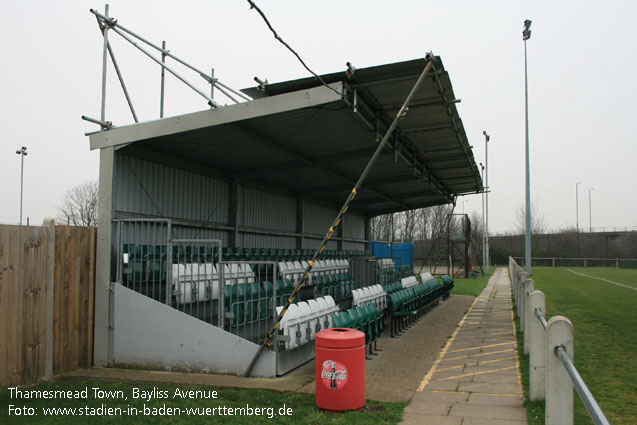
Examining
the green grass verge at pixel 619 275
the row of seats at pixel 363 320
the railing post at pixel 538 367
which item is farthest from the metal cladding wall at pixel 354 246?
the railing post at pixel 538 367

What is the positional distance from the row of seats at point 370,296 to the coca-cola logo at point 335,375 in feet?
16.3

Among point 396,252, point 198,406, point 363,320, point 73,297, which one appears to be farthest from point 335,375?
point 396,252

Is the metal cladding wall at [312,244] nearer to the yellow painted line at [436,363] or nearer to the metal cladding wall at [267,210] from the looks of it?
the metal cladding wall at [267,210]

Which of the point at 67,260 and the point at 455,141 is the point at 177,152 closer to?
the point at 67,260

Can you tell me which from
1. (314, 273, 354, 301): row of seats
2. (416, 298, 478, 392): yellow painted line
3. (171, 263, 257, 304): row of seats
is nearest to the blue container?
(314, 273, 354, 301): row of seats

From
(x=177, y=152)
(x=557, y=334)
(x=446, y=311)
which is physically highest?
(x=177, y=152)

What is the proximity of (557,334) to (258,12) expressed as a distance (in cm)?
446

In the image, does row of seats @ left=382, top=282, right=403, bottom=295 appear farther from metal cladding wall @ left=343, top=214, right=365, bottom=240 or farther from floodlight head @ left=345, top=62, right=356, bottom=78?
metal cladding wall @ left=343, top=214, right=365, bottom=240

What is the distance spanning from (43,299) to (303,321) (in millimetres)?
4190

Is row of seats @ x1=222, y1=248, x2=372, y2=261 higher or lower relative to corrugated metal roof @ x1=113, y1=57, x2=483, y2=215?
lower

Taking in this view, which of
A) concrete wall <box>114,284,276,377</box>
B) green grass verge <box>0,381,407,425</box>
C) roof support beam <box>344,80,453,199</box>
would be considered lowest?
green grass verge <box>0,381,407,425</box>

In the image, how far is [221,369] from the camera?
815 cm

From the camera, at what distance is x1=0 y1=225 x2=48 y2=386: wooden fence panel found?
23.6 ft

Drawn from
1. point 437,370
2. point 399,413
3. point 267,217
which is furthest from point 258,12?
point 267,217
